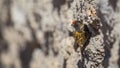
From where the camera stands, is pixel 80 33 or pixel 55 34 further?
pixel 55 34

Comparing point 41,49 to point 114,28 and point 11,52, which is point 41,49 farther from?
point 114,28

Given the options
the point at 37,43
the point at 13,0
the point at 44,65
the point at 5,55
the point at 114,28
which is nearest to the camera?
the point at 114,28

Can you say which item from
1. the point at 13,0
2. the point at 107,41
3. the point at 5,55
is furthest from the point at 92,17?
the point at 5,55
